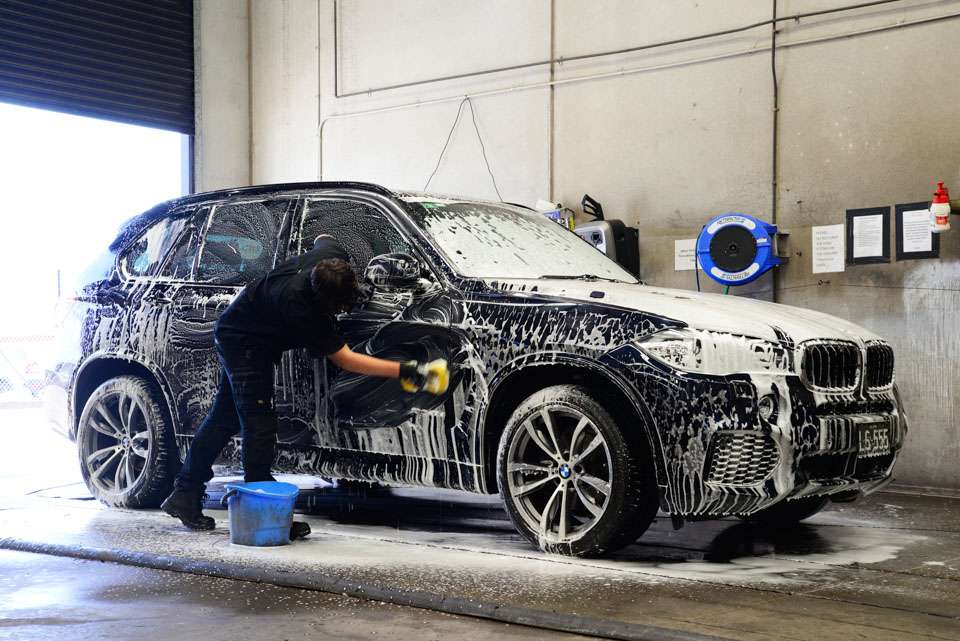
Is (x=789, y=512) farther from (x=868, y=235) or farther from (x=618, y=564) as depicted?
(x=868, y=235)

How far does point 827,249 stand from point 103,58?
7500 millimetres

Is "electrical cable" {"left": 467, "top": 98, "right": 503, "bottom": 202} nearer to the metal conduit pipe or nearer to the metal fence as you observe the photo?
the metal conduit pipe

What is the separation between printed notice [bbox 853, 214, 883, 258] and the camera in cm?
872

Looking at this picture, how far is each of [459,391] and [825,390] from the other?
167cm

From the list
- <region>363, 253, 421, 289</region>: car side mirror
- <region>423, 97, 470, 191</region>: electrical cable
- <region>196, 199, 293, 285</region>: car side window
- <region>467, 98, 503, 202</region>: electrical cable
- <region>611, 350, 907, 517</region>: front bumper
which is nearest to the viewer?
<region>611, 350, 907, 517</region>: front bumper

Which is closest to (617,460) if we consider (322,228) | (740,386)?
(740,386)

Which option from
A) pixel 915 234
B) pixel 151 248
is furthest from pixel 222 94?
pixel 915 234

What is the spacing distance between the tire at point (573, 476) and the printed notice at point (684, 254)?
446cm

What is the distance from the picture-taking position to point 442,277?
5.82m

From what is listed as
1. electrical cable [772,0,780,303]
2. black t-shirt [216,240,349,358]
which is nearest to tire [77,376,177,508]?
black t-shirt [216,240,349,358]

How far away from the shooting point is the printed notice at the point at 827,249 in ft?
29.3

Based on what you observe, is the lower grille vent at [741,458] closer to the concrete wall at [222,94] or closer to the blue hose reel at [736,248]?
the blue hose reel at [736,248]

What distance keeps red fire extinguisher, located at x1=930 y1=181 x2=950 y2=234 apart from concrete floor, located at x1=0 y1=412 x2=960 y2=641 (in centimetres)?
195

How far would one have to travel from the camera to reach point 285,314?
18.9ft
